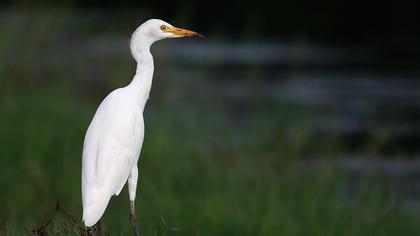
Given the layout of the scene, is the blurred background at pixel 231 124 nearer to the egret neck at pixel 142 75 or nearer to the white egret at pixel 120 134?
the white egret at pixel 120 134

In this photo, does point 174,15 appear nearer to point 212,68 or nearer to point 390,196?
point 212,68

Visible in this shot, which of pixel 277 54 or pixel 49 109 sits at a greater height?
pixel 49 109

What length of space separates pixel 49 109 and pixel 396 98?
18.9 feet

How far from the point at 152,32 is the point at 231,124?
22.8 ft

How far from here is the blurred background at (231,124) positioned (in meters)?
6.78

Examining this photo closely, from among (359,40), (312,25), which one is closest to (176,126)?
(359,40)

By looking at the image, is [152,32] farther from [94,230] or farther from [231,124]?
[231,124]

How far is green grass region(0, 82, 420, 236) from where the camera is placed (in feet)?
20.9

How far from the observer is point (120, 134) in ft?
14.0

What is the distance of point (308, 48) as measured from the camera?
17641 millimetres

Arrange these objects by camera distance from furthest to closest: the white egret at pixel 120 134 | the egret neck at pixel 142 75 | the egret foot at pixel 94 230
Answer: the egret neck at pixel 142 75 < the white egret at pixel 120 134 < the egret foot at pixel 94 230

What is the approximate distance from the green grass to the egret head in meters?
1.68

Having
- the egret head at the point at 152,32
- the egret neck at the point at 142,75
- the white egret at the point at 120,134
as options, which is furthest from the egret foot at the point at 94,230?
the egret head at the point at 152,32

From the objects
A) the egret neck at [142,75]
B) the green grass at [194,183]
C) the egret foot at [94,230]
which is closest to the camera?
the egret foot at [94,230]
